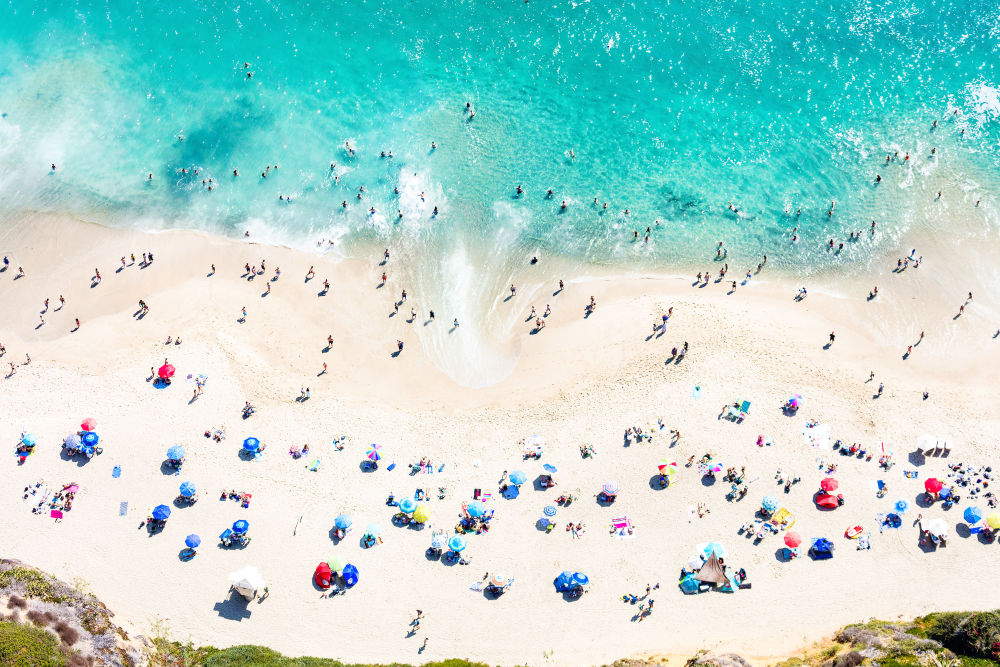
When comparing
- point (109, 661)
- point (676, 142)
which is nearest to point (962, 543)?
point (676, 142)

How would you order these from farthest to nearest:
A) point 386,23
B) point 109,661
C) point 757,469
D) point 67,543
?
point 386,23
point 757,469
point 67,543
point 109,661

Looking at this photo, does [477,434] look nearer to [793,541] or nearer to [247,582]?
[247,582]

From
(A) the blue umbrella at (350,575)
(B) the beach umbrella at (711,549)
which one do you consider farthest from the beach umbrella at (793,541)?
(A) the blue umbrella at (350,575)

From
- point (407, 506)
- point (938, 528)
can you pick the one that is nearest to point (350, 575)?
point (407, 506)

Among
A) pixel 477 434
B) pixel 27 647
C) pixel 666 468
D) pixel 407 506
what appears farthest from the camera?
pixel 477 434

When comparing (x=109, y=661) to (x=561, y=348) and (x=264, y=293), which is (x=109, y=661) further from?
(x=561, y=348)
